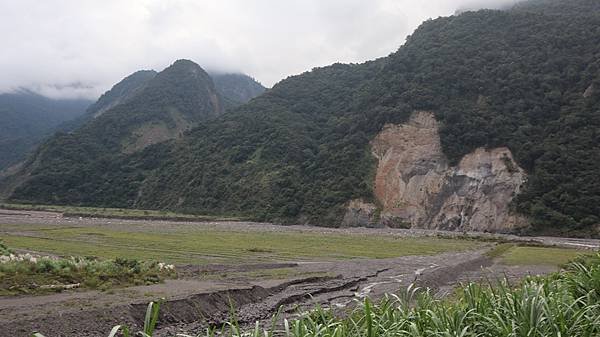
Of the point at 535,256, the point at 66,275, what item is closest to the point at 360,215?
the point at 535,256

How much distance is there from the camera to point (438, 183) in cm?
8312

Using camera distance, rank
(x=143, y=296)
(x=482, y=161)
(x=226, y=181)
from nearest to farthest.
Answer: (x=143, y=296) → (x=482, y=161) → (x=226, y=181)

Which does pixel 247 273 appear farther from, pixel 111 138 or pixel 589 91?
pixel 111 138

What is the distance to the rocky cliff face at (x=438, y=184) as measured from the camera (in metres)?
75.8

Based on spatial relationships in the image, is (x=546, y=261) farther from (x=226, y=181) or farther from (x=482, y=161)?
(x=226, y=181)

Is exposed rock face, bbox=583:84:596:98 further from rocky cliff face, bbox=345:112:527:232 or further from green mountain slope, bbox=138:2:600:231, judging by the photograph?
rocky cliff face, bbox=345:112:527:232

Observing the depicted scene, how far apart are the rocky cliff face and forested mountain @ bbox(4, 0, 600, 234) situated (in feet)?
5.71

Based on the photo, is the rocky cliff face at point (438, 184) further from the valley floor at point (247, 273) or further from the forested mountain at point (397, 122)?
the valley floor at point (247, 273)

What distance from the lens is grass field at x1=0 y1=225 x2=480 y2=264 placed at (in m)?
38.0

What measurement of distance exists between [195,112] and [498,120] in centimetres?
13136

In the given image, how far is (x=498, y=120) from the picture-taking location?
273 feet

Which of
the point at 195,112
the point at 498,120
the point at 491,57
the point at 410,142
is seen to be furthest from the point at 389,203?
the point at 195,112

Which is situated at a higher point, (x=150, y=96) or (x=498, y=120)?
(x=150, y=96)

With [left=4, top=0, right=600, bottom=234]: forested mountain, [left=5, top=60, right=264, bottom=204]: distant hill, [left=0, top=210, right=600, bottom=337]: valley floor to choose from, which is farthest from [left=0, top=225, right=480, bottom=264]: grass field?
[left=5, top=60, right=264, bottom=204]: distant hill
